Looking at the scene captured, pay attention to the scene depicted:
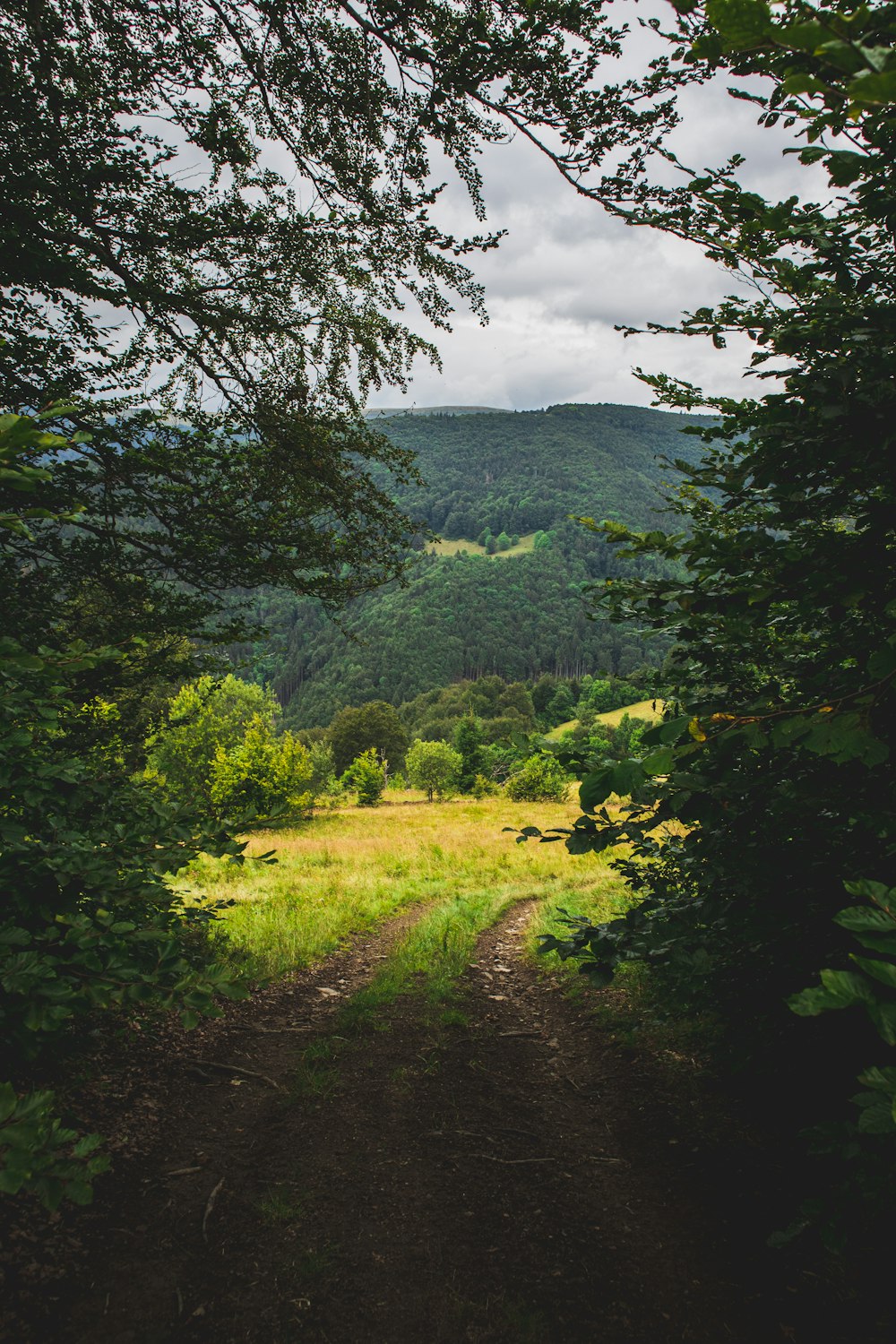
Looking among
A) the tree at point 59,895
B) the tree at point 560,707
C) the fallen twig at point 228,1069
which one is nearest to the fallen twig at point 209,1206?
the tree at point 59,895

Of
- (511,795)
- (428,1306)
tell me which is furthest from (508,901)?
(511,795)

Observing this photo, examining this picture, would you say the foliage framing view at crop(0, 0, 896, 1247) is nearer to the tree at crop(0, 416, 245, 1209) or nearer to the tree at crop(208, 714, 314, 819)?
the tree at crop(0, 416, 245, 1209)

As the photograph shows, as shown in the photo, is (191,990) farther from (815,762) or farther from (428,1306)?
(815,762)

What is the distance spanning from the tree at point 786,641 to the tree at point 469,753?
49390 mm

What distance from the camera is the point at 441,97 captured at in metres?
4.65

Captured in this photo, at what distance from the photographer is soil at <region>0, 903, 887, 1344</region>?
2.67m

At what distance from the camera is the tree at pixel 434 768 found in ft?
175

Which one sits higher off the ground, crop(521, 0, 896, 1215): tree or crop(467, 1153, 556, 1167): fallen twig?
crop(521, 0, 896, 1215): tree

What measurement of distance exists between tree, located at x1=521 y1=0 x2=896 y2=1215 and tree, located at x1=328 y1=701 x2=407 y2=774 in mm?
60354

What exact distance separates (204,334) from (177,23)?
230 cm

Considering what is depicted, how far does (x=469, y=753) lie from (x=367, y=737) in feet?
48.4

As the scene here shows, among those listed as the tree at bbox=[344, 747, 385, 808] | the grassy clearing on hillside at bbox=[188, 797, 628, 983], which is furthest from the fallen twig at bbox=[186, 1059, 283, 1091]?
the tree at bbox=[344, 747, 385, 808]

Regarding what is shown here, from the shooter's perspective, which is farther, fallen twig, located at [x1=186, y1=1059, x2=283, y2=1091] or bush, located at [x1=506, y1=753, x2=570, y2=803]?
bush, located at [x1=506, y1=753, x2=570, y2=803]

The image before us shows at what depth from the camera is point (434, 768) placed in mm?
53656
